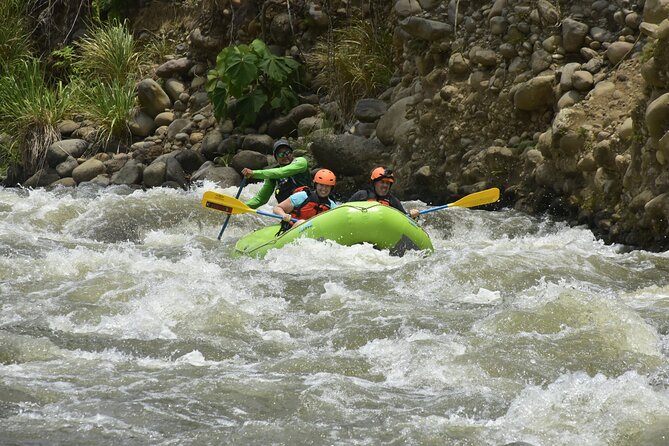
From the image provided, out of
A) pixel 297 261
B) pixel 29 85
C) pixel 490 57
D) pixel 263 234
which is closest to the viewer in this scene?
pixel 297 261

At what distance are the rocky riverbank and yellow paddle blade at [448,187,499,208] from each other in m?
0.65

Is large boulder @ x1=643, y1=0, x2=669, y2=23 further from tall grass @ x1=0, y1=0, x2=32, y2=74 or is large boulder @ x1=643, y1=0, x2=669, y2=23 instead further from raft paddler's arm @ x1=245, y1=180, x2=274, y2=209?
tall grass @ x1=0, y1=0, x2=32, y2=74

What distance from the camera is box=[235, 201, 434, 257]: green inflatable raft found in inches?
327

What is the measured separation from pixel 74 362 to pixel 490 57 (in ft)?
21.5

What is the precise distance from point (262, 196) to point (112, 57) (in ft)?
21.2

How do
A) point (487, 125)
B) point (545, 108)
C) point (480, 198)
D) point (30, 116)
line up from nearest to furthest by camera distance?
point (480, 198), point (545, 108), point (487, 125), point (30, 116)

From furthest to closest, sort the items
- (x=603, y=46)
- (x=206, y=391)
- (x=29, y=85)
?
1. (x=29, y=85)
2. (x=603, y=46)
3. (x=206, y=391)

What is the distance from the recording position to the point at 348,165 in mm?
12102

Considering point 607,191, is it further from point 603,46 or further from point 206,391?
point 206,391

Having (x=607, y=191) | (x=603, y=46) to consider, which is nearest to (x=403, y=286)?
(x=607, y=191)

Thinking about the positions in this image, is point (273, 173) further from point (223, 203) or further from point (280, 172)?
point (223, 203)

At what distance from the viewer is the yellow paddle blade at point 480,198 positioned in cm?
966

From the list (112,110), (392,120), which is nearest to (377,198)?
(392,120)

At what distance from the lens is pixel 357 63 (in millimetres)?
13117
